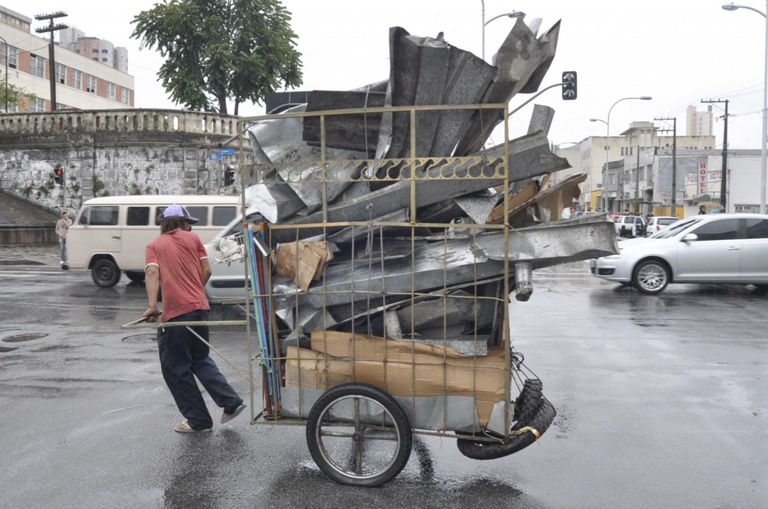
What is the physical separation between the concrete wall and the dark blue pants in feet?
80.4

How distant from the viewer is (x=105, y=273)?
15.5 metres

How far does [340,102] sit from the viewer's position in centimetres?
445

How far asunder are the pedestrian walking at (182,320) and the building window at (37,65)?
6321 centimetres

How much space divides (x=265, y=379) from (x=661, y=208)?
65.7 m

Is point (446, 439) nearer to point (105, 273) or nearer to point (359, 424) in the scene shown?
point (359, 424)

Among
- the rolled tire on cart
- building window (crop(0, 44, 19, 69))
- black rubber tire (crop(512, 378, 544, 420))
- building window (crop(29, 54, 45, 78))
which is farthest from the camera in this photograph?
building window (crop(29, 54, 45, 78))

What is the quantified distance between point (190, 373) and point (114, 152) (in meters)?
26.6

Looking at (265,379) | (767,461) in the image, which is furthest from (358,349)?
(767,461)

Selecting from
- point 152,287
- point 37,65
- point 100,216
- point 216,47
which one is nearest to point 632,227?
point 216,47

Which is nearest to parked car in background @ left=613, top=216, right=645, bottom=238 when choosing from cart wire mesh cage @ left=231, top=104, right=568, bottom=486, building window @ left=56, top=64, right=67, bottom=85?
cart wire mesh cage @ left=231, top=104, right=568, bottom=486

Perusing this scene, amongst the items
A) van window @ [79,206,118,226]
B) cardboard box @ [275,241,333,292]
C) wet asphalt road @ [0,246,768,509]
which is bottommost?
wet asphalt road @ [0,246,768,509]

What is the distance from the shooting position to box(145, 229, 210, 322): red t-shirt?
209 inches

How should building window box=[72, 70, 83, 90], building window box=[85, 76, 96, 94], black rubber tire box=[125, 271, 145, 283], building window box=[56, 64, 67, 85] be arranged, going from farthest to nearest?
building window box=[85, 76, 96, 94], building window box=[72, 70, 83, 90], building window box=[56, 64, 67, 85], black rubber tire box=[125, 271, 145, 283]

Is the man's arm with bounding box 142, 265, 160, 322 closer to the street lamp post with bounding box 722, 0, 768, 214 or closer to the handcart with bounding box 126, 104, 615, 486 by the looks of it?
the handcart with bounding box 126, 104, 615, 486
